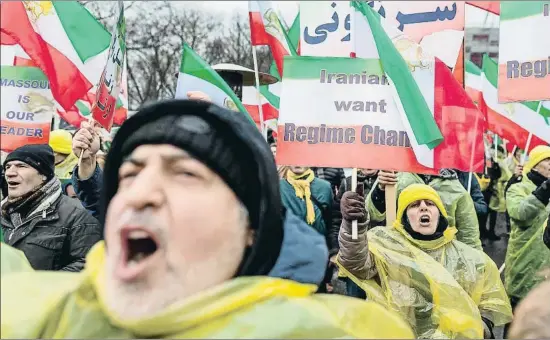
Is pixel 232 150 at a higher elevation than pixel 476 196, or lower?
higher

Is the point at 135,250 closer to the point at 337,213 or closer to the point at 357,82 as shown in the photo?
the point at 357,82

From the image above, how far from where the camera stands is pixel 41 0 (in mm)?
4375

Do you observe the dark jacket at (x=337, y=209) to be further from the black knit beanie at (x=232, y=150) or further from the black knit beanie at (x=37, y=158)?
the black knit beanie at (x=232, y=150)

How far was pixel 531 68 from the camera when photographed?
4.26m

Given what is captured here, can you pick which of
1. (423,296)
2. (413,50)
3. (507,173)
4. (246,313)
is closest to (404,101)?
(413,50)

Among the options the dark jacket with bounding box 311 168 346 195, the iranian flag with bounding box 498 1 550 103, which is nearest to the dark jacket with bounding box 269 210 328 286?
the iranian flag with bounding box 498 1 550 103

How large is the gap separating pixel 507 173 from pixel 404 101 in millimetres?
6808

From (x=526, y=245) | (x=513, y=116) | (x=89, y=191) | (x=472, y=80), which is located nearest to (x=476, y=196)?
(x=513, y=116)

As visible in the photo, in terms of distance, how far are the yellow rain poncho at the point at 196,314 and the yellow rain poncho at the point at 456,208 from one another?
3.04m

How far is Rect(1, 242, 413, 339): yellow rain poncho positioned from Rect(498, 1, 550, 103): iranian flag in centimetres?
324

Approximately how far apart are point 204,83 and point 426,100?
146 centimetres

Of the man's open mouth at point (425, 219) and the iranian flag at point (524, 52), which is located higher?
the iranian flag at point (524, 52)

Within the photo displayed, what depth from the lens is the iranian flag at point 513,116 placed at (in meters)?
5.64

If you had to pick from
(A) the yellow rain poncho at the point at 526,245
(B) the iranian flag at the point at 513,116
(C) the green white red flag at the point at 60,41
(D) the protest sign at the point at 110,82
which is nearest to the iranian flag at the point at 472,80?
(B) the iranian flag at the point at 513,116
